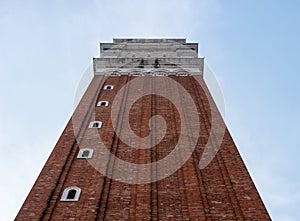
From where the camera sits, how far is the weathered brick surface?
1048 centimetres

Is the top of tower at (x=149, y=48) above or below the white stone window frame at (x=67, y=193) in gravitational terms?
above

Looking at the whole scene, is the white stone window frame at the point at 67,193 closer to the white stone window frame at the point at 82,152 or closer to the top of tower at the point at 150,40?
the white stone window frame at the point at 82,152

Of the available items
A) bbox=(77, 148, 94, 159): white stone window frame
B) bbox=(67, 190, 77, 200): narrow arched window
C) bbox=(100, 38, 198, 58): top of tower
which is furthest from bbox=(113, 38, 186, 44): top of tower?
bbox=(67, 190, 77, 200): narrow arched window

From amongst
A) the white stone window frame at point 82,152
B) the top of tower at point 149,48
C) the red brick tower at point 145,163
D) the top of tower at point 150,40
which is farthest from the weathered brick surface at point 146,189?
the top of tower at point 150,40

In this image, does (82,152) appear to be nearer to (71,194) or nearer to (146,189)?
(71,194)

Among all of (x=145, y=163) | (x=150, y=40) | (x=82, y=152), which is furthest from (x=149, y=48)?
(x=145, y=163)

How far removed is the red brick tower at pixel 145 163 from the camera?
35.0ft

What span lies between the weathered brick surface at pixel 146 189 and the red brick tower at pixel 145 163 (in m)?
0.02

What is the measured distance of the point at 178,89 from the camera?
20312mm

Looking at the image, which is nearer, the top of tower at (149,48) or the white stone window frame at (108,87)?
the white stone window frame at (108,87)

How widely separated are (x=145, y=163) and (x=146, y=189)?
144 cm

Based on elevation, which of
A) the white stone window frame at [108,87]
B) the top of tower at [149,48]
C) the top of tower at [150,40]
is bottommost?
the white stone window frame at [108,87]

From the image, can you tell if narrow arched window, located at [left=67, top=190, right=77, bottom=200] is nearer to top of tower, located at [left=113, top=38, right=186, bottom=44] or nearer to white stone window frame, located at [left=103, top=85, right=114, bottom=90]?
white stone window frame, located at [left=103, top=85, right=114, bottom=90]

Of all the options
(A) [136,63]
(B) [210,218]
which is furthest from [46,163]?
(A) [136,63]
